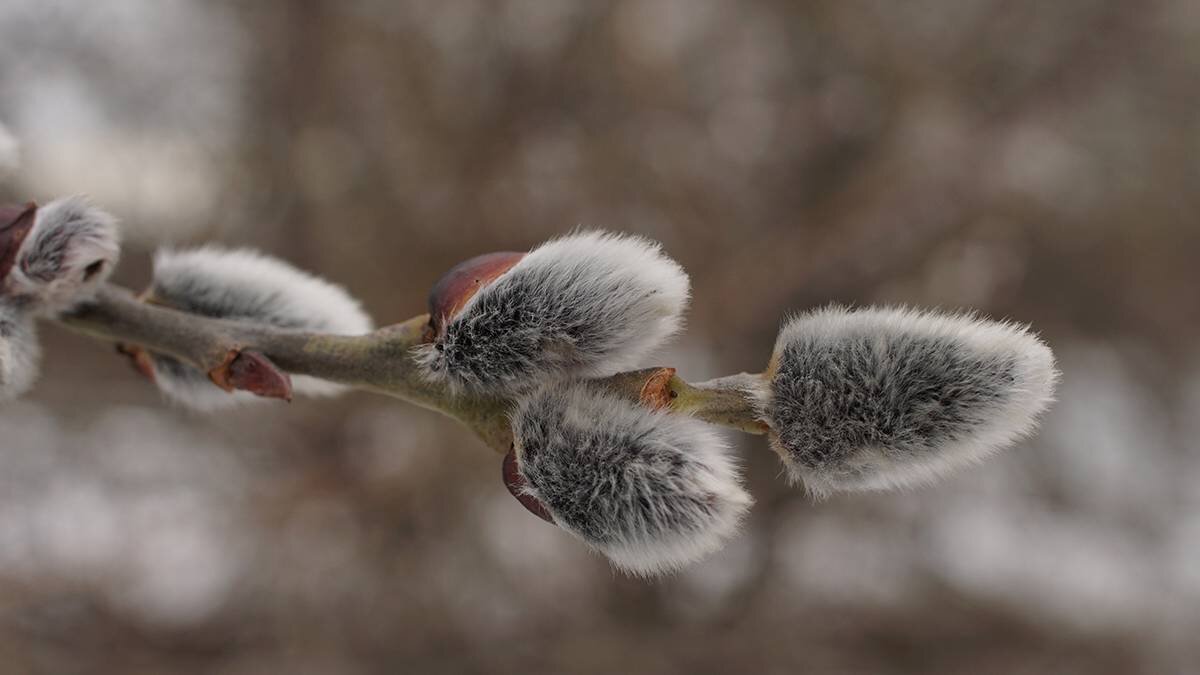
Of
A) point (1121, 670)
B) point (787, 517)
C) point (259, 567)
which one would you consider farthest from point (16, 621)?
point (1121, 670)

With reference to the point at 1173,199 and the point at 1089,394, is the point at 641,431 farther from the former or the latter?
the point at 1173,199

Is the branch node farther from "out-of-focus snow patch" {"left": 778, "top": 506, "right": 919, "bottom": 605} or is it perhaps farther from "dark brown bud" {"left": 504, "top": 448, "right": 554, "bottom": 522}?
"out-of-focus snow patch" {"left": 778, "top": 506, "right": 919, "bottom": 605}

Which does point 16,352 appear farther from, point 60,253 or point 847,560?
point 847,560

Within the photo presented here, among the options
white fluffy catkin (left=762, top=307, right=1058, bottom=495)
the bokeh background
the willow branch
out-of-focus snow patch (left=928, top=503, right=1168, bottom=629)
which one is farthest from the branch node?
out-of-focus snow patch (left=928, top=503, right=1168, bottom=629)

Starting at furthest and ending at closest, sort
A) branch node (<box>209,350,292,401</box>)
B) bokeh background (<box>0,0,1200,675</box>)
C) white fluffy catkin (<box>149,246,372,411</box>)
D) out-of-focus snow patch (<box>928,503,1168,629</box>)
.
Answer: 1. out-of-focus snow patch (<box>928,503,1168,629</box>)
2. bokeh background (<box>0,0,1200,675</box>)
3. white fluffy catkin (<box>149,246,372,411</box>)
4. branch node (<box>209,350,292,401</box>)

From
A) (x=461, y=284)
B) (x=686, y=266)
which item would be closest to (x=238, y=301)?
(x=461, y=284)

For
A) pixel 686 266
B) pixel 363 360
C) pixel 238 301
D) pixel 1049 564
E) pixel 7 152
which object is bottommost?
pixel 363 360

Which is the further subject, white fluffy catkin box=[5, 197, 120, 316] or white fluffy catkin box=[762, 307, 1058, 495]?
white fluffy catkin box=[5, 197, 120, 316]

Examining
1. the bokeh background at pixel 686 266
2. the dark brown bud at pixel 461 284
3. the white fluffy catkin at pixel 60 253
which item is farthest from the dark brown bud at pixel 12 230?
the bokeh background at pixel 686 266
